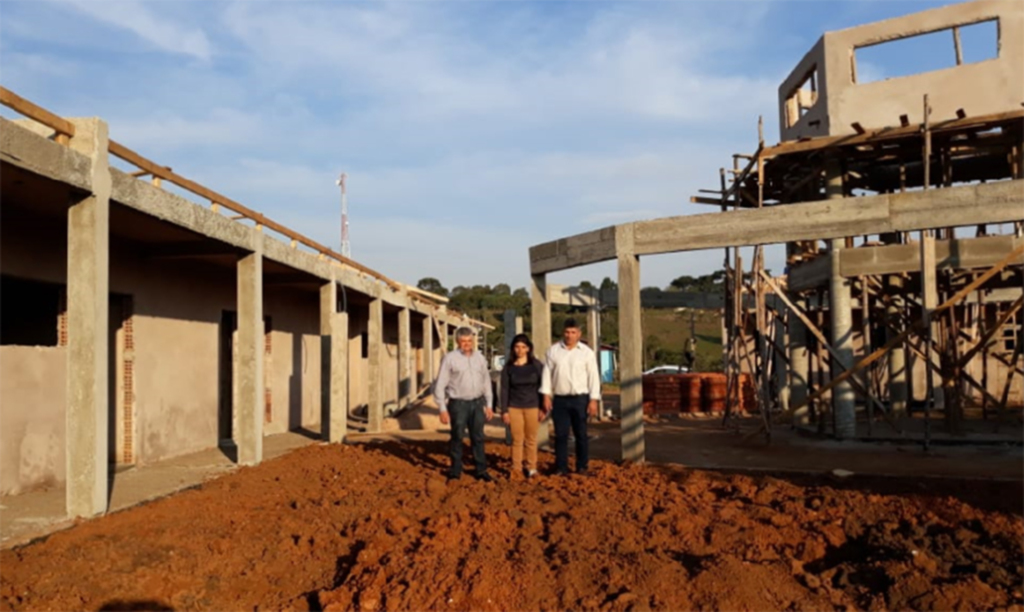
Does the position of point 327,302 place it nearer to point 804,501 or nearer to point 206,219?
point 206,219

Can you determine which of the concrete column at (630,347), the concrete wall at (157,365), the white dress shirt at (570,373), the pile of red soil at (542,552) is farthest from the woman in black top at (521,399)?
the concrete wall at (157,365)

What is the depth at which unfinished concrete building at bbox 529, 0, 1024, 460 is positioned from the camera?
9.97m

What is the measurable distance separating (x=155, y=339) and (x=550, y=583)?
8.34 metres

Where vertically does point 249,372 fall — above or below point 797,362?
above

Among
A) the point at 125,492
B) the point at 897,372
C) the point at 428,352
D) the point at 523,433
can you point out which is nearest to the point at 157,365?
the point at 125,492

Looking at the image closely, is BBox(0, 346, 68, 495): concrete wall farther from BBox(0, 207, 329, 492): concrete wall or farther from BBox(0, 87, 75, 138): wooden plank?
BBox(0, 87, 75, 138): wooden plank

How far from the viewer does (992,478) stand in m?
8.55

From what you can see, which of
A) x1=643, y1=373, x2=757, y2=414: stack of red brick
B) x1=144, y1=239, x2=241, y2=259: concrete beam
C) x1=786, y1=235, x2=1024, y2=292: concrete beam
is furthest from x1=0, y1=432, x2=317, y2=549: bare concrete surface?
x1=643, y1=373, x2=757, y2=414: stack of red brick

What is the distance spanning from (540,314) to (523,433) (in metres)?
3.30

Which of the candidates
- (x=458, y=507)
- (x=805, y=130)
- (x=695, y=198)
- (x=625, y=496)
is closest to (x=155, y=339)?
(x=458, y=507)

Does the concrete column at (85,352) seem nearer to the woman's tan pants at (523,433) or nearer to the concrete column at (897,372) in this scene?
the woman's tan pants at (523,433)

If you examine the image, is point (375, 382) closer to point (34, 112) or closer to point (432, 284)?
point (34, 112)

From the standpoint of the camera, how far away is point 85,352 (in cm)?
722

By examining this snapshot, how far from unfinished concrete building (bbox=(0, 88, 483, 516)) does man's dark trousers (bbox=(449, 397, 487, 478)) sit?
10.6 feet
